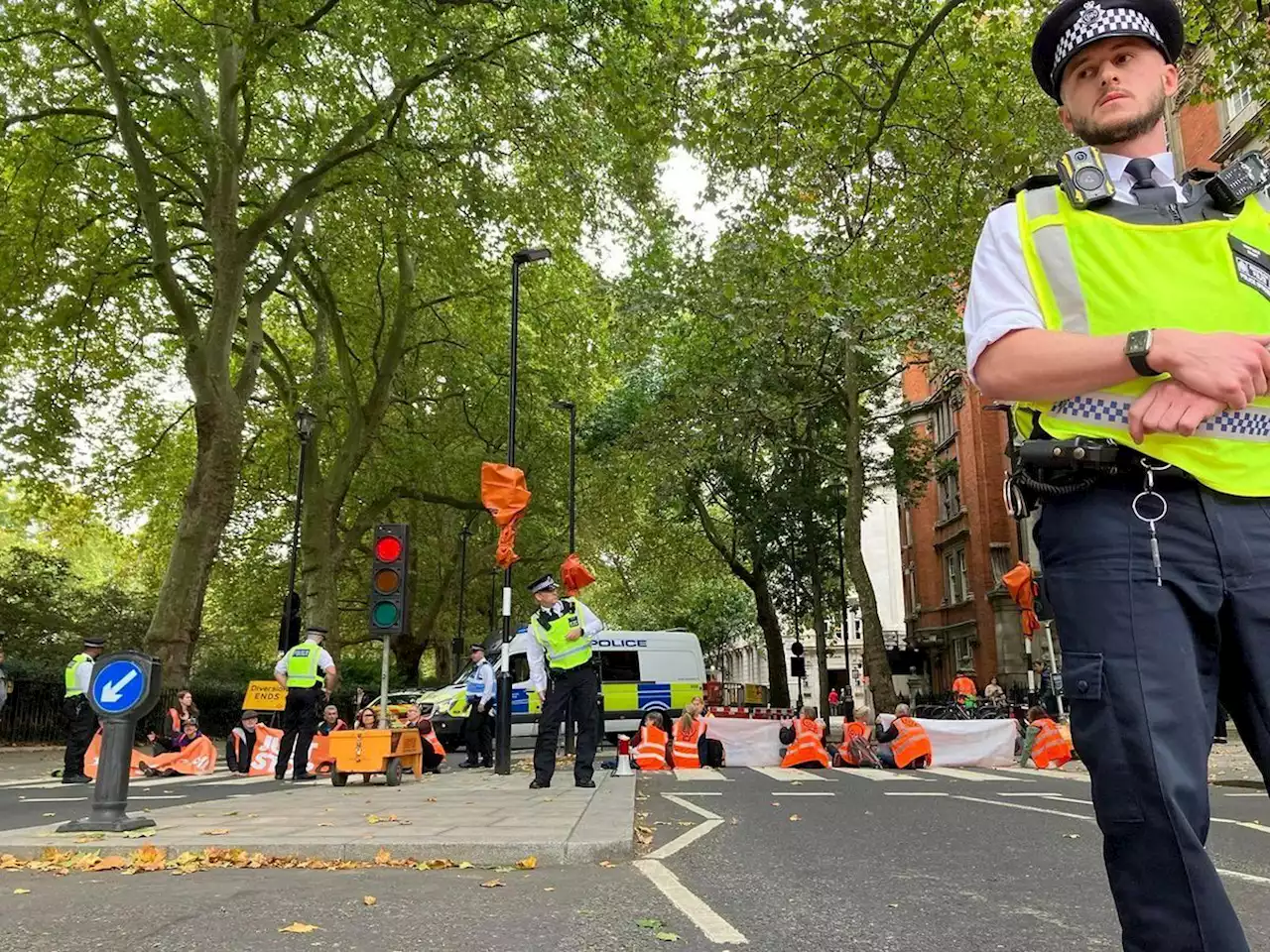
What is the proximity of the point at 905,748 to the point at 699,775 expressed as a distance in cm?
393

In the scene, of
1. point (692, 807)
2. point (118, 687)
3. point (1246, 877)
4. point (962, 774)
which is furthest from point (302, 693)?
point (1246, 877)

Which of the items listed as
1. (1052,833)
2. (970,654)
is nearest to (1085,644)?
(1052,833)

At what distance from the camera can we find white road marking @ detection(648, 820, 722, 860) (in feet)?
19.9

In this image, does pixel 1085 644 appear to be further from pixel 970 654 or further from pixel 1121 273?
pixel 970 654

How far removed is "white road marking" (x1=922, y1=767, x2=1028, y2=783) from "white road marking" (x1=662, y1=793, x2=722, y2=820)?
4.39 metres

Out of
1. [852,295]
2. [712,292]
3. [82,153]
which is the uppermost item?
[82,153]

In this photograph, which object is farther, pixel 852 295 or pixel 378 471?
pixel 378 471

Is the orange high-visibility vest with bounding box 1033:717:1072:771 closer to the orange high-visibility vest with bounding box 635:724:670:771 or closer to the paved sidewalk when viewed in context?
the orange high-visibility vest with bounding box 635:724:670:771

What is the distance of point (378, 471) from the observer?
29.9 metres

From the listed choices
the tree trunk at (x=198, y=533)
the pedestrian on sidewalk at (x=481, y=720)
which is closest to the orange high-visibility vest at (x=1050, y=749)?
the pedestrian on sidewalk at (x=481, y=720)

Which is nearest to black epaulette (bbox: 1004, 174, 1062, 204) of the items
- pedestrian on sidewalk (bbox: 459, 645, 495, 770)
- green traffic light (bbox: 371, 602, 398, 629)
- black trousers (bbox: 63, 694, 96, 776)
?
green traffic light (bbox: 371, 602, 398, 629)

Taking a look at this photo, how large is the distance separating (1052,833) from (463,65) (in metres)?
14.1

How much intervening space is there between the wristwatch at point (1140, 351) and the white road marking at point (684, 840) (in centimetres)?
483

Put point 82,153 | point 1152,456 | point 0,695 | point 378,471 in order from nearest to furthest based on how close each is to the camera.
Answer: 1. point 1152,456
2. point 0,695
3. point 82,153
4. point 378,471
